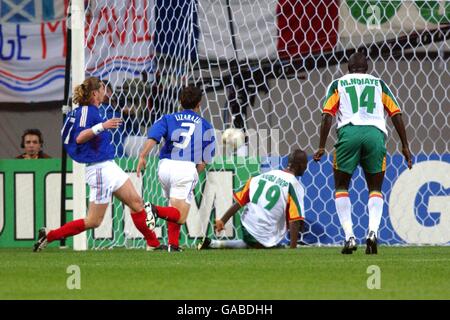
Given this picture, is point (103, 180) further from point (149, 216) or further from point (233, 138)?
point (233, 138)

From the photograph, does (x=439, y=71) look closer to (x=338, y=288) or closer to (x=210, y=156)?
(x=210, y=156)

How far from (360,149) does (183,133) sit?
6.08 feet

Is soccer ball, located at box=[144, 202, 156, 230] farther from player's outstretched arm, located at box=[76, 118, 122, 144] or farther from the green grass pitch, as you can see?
player's outstretched arm, located at box=[76, 118, 122, 144]

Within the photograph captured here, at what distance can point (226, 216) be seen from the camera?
12367mm

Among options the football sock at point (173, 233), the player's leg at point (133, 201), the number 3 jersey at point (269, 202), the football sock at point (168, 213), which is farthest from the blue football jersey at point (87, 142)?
the number 3 jersey at point (269, 202)

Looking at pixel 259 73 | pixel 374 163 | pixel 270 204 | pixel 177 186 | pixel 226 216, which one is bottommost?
pixel 226 216

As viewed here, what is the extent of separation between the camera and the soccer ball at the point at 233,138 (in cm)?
1357

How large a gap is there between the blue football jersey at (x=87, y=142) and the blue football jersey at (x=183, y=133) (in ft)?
1.57

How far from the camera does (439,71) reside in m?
14.1

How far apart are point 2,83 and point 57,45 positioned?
78 centimetres

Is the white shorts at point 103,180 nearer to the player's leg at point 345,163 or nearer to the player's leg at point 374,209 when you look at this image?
the player's leg at point 345,163

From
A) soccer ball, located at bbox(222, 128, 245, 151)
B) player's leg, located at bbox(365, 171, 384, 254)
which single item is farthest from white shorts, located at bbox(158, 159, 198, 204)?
player's leg, located at bbox(365, 171, 384, 254)

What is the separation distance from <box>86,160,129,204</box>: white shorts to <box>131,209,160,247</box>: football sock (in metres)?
0.30

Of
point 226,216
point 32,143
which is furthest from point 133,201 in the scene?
point 32,143
